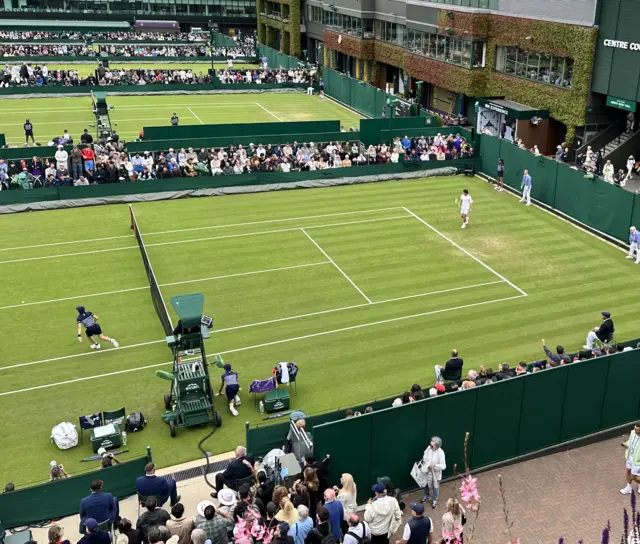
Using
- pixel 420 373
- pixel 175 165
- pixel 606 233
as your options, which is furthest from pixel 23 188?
pixel 606 233

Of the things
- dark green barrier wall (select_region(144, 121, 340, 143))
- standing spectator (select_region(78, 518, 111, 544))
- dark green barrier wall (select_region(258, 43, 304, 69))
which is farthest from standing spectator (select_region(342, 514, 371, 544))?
dark green barrier wall (select_region(258, 43, 304, 69))

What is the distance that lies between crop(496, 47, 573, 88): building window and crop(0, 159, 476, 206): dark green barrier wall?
825cm

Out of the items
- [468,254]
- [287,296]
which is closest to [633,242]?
[468,254]

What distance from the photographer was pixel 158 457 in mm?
14711

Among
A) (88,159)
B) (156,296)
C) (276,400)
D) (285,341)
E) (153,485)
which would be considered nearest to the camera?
(153,485)

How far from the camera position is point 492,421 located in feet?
44.9

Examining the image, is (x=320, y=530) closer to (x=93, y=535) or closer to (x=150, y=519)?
(x=150, y=519)

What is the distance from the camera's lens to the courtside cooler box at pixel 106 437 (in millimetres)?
14797

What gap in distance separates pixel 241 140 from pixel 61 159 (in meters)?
9.40

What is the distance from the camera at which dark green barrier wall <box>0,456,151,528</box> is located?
11625 mm

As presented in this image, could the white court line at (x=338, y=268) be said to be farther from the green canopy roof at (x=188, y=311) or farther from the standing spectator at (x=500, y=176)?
the standing spectator at (x=500, y=176)

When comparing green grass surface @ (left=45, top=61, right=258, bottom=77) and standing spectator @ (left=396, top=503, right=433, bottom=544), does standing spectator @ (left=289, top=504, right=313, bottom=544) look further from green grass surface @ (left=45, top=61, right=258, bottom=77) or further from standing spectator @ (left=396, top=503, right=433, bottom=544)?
green grass surface @ (left=45, top=61, right=258, bottom=77)

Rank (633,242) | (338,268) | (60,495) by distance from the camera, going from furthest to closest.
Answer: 1. (633,242)
2. (338,268)
3. (60,495)

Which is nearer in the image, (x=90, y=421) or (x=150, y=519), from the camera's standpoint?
(x=150, y=519)
